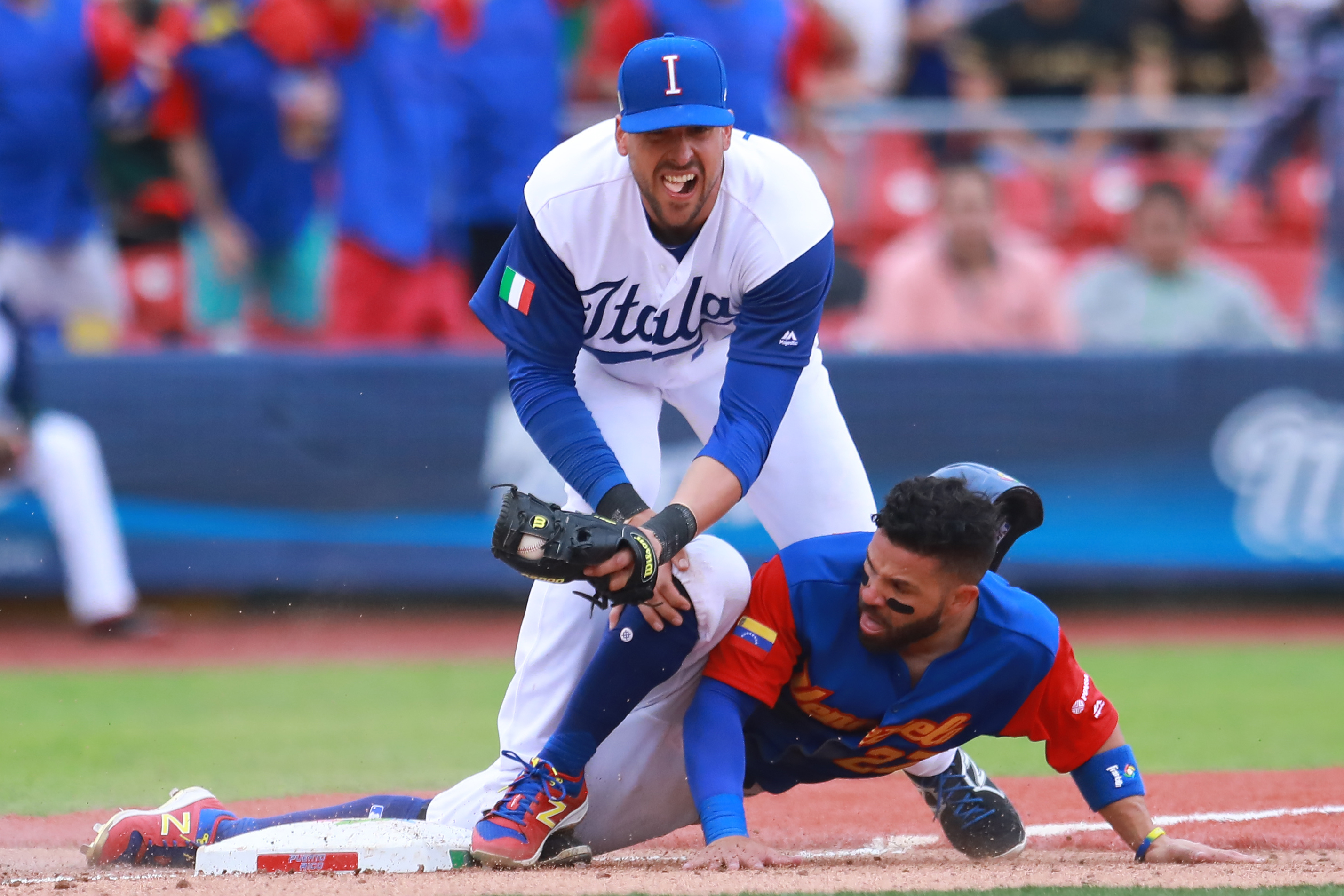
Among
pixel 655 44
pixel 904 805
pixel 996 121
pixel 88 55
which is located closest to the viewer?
pixel 655 44

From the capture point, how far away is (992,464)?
827cm

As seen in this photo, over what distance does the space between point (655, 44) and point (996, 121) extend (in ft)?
19.4

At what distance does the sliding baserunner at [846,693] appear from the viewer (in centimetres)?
364

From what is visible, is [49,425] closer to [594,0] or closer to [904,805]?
[594,0]

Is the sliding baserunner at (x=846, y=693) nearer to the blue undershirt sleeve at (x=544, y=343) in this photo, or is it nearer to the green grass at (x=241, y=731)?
the blue undershirt sleeve at (x=544, y=343)

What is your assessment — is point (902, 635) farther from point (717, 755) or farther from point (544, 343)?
point (544, 343)

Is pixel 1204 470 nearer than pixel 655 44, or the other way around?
pixel 655 44

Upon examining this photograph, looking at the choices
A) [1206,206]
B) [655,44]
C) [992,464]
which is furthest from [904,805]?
[1206,206]

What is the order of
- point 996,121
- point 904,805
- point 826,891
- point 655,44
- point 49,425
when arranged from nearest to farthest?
point 826,891 < point 655,44 < point 904,805 < point 49,425 < point 996,121

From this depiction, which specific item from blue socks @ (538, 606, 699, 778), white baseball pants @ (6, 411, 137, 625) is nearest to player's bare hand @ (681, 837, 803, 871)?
blue socks @ (538, 606, 699, 778)

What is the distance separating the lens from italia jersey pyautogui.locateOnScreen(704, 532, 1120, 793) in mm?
3781

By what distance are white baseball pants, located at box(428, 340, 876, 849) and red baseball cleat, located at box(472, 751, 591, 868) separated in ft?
0.38

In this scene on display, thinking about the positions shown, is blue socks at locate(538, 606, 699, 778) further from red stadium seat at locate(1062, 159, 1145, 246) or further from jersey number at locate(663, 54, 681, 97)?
red stadium seat at locate(1062, 159, 1145, 246)

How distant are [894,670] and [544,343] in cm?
117
